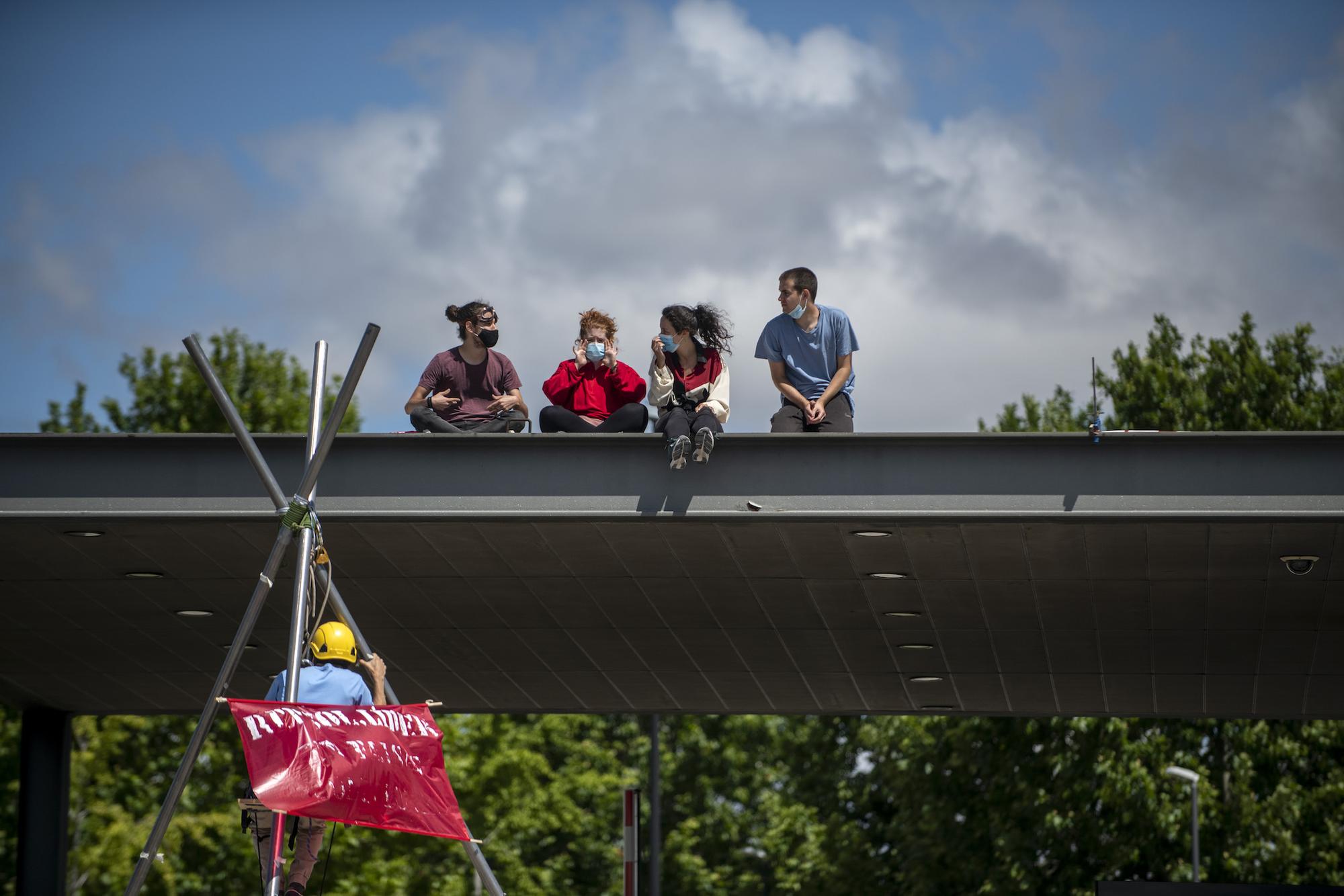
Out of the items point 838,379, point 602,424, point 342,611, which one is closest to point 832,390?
point 838,379

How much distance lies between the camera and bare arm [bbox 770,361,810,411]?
426 inches

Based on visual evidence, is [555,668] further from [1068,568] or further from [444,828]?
[444,828]

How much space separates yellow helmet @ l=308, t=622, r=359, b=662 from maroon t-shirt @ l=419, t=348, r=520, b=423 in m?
2.55

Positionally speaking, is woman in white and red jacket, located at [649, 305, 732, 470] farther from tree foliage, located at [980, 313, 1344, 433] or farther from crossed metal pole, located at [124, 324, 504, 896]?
tree foliage, located at [980, 313, 1344, 433]

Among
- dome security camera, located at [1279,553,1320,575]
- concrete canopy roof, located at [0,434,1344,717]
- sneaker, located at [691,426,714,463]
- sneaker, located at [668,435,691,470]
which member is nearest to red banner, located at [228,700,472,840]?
concrete canopy roof, located at [0,434,1344,717]

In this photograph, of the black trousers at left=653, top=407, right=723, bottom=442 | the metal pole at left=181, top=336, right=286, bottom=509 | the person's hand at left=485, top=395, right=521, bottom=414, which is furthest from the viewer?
the person's hand at left=485, top=395, right=521, bottom=414

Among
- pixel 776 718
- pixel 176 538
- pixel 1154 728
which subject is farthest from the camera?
pixel 776 718

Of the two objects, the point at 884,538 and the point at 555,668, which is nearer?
the point at 884,538

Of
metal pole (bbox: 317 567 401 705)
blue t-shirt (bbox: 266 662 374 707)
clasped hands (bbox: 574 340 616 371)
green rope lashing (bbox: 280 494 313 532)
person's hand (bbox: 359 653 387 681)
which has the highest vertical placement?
clasped hands (bbox: 574 340 616 371)

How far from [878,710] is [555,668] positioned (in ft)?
14.6

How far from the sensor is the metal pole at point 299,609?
784cm

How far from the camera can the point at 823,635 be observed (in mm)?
13695

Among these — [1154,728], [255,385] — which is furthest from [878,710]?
[255,385]

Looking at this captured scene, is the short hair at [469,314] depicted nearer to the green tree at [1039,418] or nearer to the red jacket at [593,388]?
the red jacket at [593,388]
